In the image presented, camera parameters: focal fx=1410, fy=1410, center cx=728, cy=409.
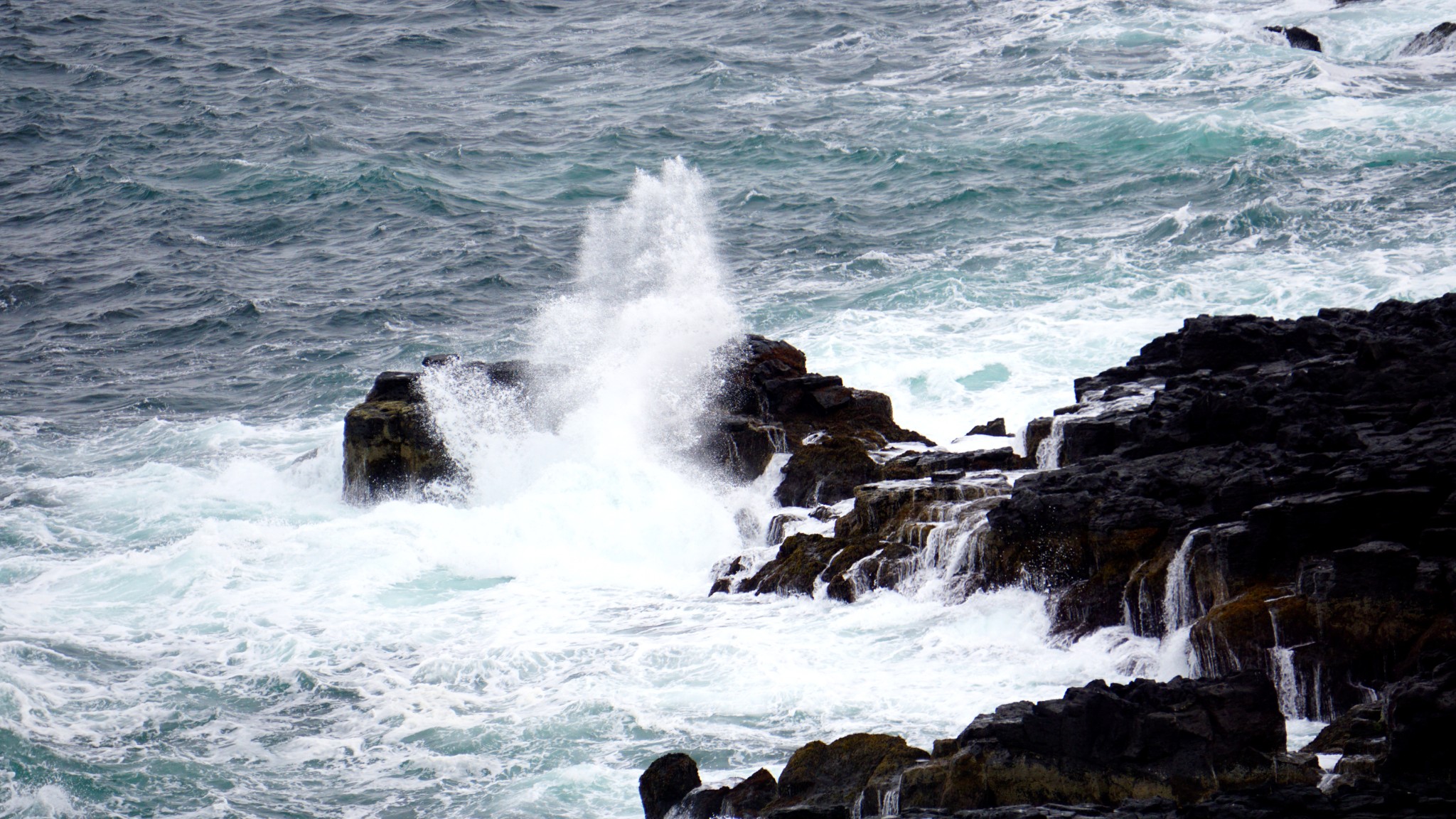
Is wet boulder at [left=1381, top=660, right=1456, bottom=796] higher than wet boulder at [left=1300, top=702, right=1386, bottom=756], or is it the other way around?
wet boulder at [left=1381, top=660, right=1456, bottom=796]

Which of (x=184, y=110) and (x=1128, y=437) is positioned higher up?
(x=184, y=110)

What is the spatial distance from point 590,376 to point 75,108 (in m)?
22.8

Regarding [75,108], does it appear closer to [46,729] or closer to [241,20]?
[241,20]

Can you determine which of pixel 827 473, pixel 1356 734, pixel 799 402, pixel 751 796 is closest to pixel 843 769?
pixel 751 796

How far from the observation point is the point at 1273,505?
10.6m

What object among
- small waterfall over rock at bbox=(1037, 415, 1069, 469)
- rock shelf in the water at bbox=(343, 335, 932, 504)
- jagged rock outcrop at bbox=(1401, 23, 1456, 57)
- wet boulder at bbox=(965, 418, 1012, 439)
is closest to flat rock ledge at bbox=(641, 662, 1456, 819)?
small waterfall over rock at bbox=(1037, 415, 1069, 469)

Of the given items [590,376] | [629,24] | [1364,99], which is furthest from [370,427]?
[629,24]

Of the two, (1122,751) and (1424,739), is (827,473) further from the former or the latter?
(1424,739)

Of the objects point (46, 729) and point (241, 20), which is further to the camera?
point (241, 20)

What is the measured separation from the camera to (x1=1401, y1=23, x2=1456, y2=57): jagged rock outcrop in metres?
29.4

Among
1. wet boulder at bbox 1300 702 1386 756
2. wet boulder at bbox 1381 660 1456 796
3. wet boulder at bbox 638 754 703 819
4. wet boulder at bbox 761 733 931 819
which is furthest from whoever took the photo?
wet boulder at bbox 638 754 703 819

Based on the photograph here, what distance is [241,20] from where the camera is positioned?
4316 cm

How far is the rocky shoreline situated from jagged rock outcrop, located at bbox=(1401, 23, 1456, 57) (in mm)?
18118

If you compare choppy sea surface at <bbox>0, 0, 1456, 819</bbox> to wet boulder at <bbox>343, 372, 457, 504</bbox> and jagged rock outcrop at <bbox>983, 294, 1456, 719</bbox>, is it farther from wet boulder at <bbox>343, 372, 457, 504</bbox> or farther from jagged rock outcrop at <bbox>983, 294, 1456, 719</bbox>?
jagged rock outcrop at <bbox>983, 294, 1456, 719</bbox>
